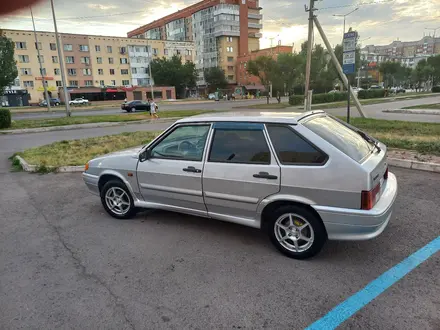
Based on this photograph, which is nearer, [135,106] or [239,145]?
[239,145]

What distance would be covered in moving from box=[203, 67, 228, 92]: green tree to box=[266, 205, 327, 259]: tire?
270ft

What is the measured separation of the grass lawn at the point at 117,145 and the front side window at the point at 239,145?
551 cm

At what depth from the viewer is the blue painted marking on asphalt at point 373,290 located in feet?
8.09

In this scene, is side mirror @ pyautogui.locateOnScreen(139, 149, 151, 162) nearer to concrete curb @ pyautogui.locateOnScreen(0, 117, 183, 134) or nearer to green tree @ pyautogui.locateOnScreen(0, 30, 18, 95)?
concrete curb @ pyautogui.locateOnScreen(0, 117, 183, 134)

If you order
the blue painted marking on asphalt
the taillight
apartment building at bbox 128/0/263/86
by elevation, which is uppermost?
apartment building at bbox 128/0/263/86

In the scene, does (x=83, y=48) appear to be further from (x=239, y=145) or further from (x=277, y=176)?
(x=277, y=176)

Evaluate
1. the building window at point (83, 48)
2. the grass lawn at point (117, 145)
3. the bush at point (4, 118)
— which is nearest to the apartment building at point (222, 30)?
the building window at point (83, 48)

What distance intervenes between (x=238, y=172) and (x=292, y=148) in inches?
25.8

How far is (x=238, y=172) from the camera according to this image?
11.6ft

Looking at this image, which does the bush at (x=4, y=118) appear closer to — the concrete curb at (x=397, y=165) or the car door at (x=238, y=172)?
the concrete curb at (x=397, y=165)

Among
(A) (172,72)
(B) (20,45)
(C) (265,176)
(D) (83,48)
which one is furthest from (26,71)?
(C) (265,176)

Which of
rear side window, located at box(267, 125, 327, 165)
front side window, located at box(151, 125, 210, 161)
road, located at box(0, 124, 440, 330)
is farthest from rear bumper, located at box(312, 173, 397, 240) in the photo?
front side window, located at box(151, 125, 210, 161)

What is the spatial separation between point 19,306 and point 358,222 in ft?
10.5

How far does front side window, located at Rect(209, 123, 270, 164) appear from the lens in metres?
3.49
